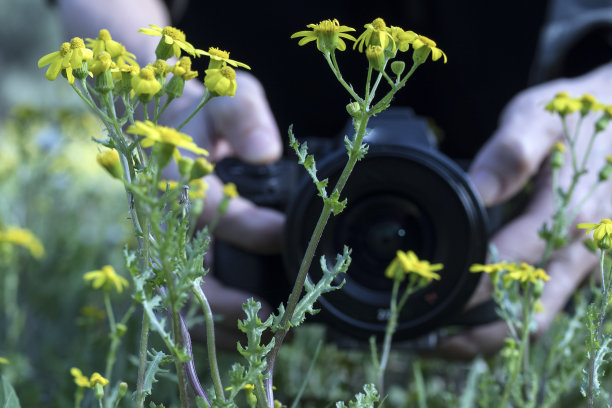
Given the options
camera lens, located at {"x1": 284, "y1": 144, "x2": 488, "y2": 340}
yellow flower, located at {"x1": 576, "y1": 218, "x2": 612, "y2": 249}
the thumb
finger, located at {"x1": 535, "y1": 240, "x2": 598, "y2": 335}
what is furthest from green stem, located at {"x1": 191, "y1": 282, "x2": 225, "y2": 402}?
finger, located at {"x1": 535, "y1": 240, "x2": 598, "y2": 335}

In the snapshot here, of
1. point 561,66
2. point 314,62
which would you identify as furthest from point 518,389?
point 314,62

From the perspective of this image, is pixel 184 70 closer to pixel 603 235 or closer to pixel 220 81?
pixel 220 81

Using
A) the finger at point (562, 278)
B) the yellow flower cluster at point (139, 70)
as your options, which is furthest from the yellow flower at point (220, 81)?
the finger at point (562, 278)

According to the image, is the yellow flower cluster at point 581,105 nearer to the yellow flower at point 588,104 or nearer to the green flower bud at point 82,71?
the yellow flower at point 588,104

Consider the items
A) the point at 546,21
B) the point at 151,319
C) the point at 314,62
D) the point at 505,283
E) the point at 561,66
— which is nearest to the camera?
the point at 151,319

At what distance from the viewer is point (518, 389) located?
64cm

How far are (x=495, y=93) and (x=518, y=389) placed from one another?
117cm

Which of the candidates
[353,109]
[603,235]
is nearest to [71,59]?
[353,109]

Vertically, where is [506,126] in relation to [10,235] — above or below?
above

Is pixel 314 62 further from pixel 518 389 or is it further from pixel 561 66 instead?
pixel 518 389

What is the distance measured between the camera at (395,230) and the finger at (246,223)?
0.10 m

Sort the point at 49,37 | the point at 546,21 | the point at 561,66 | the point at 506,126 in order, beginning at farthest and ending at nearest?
the point at 49,37
the point at 546,21
the point at 561,66
the point at 506,126

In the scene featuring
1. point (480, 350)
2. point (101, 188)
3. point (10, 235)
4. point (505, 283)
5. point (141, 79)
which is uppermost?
point (141, 79)

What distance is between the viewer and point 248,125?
89 cm
